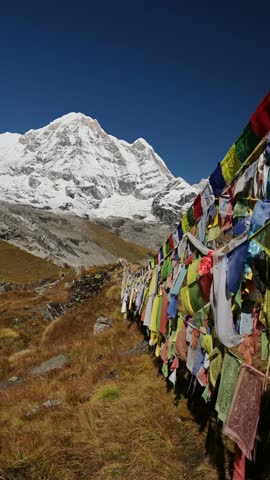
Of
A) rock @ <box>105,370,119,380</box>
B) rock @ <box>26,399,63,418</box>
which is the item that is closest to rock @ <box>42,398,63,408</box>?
rock @ <box>26,399,63,418</box>

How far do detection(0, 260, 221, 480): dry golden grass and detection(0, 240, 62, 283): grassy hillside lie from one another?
233 ft

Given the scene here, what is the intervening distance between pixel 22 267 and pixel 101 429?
3542 inches

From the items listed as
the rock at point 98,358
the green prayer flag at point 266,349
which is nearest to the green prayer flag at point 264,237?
the green prayer flag at point 266,349

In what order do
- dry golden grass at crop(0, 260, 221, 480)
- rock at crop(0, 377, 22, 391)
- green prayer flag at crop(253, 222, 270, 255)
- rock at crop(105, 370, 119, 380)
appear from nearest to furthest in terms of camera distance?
green prayer flag at crop(253, 222, 270, 255), dry golden grass at crop(0, 260, 221, 480), rock at crop(105, 370, 119, 380), rock at crop(0, 377, 22, 391)

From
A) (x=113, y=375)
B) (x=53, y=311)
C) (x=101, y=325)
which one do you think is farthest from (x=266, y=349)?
(x=53, y=311)

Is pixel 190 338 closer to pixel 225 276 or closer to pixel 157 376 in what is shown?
pixel 225 276

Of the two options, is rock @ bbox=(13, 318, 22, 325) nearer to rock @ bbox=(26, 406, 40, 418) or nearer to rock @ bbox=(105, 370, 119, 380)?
rock @ bbox=(105, 370, 119, 380)

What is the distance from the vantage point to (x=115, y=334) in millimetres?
→ 18156

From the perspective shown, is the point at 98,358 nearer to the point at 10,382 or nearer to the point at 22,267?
the point at 10,382

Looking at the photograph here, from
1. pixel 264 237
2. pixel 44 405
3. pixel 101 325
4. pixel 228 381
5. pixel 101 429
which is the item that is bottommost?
pixel 44 405

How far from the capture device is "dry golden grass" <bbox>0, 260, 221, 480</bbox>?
623 cm

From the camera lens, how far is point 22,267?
93062mm

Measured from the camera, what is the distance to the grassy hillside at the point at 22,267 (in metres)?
83.9

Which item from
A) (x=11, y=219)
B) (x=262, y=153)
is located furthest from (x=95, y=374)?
(x=11, y=219)
